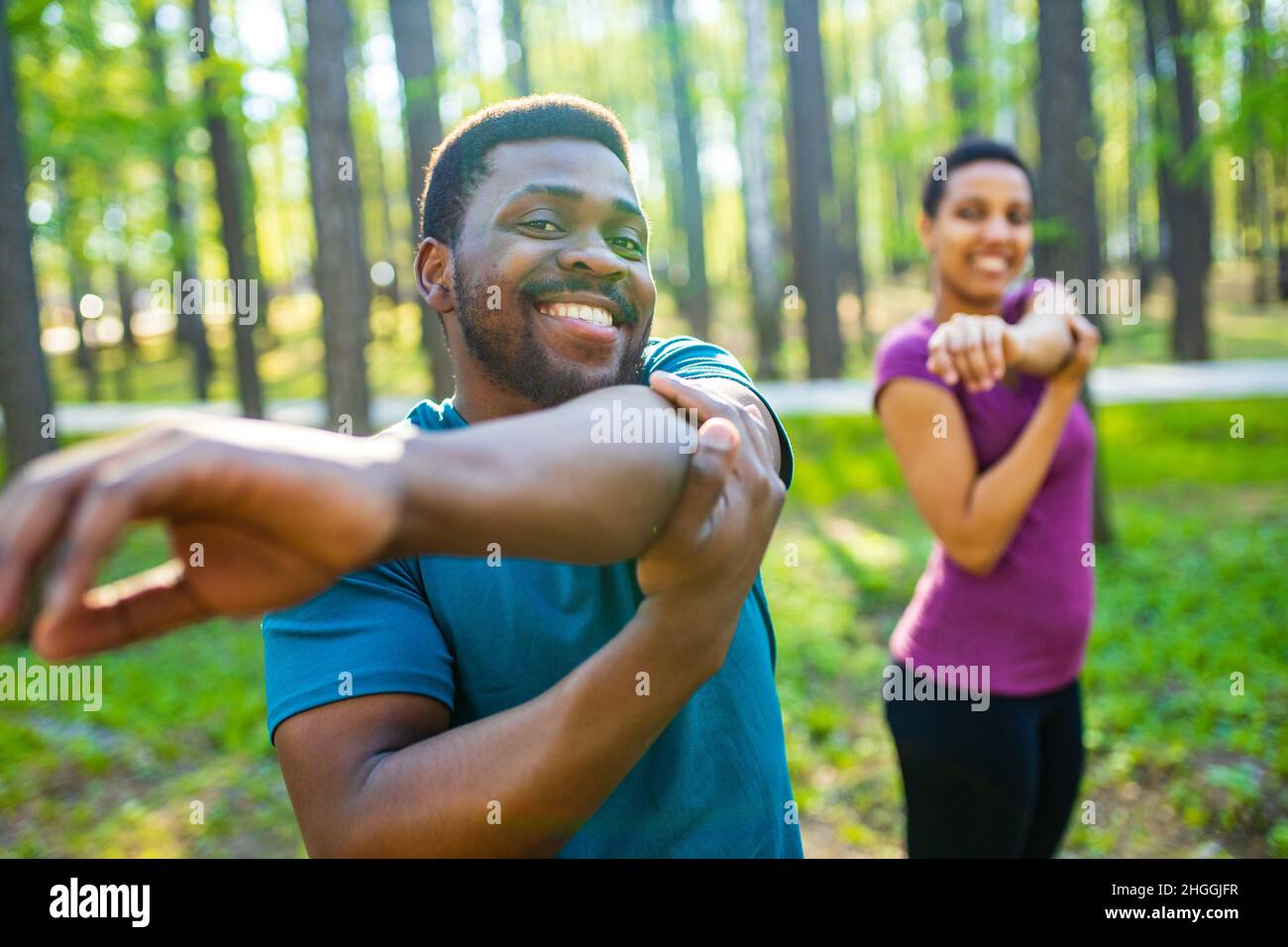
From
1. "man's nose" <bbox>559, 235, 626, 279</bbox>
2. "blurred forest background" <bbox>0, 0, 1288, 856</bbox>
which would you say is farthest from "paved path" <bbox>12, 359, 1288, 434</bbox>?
"man's nose" <bbox>559, 235, 626, 279</bbox>

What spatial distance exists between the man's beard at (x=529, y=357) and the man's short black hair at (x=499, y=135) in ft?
0.61

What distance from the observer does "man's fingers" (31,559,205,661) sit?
80 cm

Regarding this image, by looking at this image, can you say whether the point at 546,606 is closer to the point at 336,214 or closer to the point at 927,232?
the point at 927,232

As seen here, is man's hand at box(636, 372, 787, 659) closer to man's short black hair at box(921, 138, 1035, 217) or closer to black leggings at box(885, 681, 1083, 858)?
black leggings at box(885, 681, 1083, 858)

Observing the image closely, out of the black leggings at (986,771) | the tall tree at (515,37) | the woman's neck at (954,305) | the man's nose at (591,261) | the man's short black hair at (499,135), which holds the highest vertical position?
the tall tree at (515,37)

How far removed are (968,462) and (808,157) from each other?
40.8ft

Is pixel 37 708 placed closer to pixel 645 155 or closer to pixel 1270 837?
pixel 1270 837

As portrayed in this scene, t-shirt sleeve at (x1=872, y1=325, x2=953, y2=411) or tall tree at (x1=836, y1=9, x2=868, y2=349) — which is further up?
tall tree at (x1=836, y1=9, x2=868, y2=349)

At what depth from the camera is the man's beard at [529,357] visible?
170 centimetres

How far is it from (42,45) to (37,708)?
7764 millimetres

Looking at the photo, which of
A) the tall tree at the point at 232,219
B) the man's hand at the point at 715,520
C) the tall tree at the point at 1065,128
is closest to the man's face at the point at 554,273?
the man's hand at the point at 715,520

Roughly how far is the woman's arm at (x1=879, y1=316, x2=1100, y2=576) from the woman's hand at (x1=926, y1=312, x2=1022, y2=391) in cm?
28

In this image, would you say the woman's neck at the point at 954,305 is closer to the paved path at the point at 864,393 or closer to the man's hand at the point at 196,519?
the man's hand at the point at 196,519

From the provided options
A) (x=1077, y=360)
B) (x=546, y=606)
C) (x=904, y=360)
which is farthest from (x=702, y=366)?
(x=1077, y=360)
